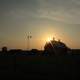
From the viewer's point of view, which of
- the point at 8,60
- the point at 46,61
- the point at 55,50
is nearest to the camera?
the point at 46,61

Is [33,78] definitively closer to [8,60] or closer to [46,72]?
[46,72]

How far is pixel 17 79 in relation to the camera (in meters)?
21.0

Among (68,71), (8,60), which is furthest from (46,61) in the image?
(8,60)

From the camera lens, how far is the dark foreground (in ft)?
70.0

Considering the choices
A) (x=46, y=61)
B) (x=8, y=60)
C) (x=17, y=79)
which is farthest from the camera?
(x=8, y=60)

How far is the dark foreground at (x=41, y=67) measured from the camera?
21.3m

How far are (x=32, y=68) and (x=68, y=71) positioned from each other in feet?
12.3

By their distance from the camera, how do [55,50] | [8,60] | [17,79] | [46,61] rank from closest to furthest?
[17,79] → [46,61] → [8,60] → [55,50]

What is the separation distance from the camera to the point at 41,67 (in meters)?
22.6

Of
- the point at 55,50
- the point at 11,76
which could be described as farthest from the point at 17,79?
the point at 55,50

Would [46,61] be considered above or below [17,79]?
above

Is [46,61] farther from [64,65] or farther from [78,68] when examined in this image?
[78,68]

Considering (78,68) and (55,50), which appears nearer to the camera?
(78,68)

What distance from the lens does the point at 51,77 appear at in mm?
21172
